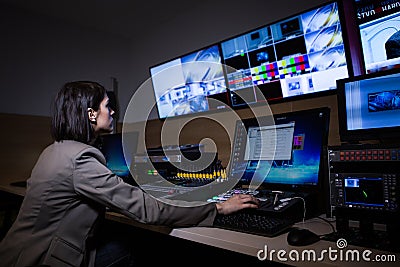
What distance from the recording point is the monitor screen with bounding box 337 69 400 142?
3.59 feet

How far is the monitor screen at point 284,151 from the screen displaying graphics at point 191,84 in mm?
543

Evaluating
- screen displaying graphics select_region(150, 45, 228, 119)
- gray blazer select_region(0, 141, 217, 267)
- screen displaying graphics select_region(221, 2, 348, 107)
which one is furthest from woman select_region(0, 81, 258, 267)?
screen displaying graphics select_region(150, 45, 228, 119)

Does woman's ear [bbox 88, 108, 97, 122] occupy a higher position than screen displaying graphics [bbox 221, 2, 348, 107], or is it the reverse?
screen displaying graphics [bbox 221, 2, 348, 107]

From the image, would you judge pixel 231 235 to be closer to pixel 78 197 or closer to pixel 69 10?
pixel 78 197

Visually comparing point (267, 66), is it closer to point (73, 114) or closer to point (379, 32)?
point (379, 32)

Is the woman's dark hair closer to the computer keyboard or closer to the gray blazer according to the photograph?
the gray blazer

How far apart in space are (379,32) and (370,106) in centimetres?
47

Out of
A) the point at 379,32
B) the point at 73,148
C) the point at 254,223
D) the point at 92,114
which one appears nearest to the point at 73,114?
the point at 92,114

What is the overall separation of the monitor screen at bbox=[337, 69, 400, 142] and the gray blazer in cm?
64

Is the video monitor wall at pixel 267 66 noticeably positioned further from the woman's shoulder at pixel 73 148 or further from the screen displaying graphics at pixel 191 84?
the woman's shoulder at pixel 73 148

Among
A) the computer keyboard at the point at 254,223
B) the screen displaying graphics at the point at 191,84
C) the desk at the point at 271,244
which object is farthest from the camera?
the screen displaying graphics at the point at 191,84

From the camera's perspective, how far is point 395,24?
1.34 m

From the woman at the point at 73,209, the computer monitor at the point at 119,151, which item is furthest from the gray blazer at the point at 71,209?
the computer monitor at the point at 119,151

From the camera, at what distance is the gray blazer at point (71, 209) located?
42.3 inches
